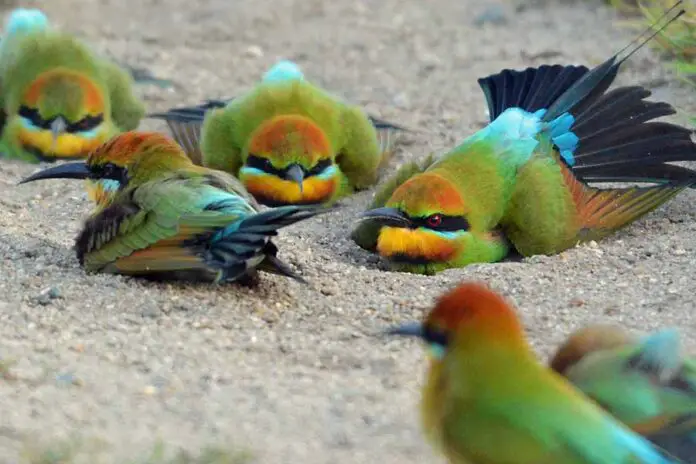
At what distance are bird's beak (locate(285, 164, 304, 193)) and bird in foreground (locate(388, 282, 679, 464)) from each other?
254 centimetres

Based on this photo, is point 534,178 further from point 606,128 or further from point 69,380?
point 69,380

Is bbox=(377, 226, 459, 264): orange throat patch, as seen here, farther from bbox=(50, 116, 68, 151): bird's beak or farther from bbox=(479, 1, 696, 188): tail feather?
bbox=(50, 116, 68, 151): bird's beak

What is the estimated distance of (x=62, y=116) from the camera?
5.70m

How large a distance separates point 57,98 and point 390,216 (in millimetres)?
2228

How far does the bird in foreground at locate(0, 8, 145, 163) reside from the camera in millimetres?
5660

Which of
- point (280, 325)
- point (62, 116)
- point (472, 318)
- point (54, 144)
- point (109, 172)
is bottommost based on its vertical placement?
point (54, 144)

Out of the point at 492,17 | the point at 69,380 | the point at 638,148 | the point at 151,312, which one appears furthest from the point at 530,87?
the point at 492,17

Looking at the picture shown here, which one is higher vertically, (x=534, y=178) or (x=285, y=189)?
(x=534, y=178)

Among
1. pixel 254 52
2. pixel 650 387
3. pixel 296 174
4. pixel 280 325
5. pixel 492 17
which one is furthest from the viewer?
pixel 492 17

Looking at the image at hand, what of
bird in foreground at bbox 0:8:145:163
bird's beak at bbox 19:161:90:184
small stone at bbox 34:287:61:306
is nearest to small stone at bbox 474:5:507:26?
bird in foreground at bbox 0:8:145:163

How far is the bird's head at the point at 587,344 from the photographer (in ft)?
8.77

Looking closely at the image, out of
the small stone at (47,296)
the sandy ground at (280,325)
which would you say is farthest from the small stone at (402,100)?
the small stone at (47,296)

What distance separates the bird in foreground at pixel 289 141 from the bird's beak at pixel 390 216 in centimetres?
87

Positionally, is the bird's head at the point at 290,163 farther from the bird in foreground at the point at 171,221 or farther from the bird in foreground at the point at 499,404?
the bird in foreground at the point at 499,404
